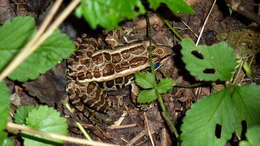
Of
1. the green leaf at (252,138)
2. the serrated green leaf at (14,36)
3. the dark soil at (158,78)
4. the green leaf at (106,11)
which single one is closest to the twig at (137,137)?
the dark soil at (158,78)

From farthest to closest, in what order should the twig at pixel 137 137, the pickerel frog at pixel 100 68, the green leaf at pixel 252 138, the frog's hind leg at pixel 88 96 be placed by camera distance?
the pickerel frog at pixel 100 68
the frog's hind leg at pixel 88 96
the twig at pixel 137 137
the green leaf at pixel 252 138

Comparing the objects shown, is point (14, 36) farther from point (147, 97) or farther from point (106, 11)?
point (147, 97)

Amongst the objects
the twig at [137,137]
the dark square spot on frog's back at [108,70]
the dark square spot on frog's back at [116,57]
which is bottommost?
the twig at [137,137]

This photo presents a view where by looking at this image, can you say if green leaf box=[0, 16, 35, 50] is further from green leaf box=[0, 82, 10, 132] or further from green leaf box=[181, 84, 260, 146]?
green leaf box=[181, 84, 260, 146]

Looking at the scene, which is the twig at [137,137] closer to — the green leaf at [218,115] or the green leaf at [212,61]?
the green leaf at [218,115]

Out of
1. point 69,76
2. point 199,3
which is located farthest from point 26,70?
point 199,3

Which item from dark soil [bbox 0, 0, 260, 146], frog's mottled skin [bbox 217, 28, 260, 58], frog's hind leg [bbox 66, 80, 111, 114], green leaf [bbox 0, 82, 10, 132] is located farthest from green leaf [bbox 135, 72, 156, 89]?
green leaf [bbox 0, 82, 10, 132]

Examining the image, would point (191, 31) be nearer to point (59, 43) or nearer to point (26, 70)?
point (59, 43)

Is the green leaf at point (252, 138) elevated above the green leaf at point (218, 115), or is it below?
below
